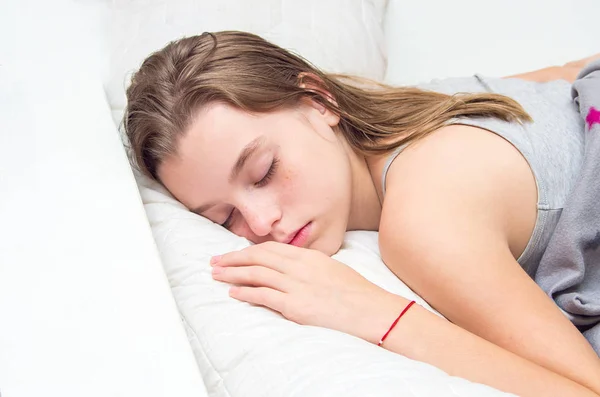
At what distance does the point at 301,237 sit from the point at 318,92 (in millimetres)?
262

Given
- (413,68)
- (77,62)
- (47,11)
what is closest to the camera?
(77,62)

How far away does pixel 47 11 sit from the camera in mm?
1521

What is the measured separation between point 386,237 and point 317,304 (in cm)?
17

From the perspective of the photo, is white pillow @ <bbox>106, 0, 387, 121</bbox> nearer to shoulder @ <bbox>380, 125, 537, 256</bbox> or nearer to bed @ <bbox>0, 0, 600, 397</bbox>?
bed @ <bbox>0, 0, 600, 397</bbox>

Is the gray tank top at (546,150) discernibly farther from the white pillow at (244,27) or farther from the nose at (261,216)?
the white pillow at (244,27)

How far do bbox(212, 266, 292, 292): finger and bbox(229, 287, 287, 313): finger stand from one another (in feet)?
0.04

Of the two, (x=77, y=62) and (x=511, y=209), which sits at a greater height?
(x=77, y=62)

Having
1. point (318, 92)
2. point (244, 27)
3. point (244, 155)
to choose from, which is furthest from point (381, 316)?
point (244, 27)

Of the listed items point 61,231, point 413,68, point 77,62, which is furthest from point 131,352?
point 413,68

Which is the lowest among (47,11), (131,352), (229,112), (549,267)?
(549,267)

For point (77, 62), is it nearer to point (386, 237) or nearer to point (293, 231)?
point (293, 231)

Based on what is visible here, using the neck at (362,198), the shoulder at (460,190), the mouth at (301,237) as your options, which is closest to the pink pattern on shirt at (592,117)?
the shoulder at (460,190)

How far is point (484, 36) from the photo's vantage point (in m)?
1.73

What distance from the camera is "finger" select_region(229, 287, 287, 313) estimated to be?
830 mm
